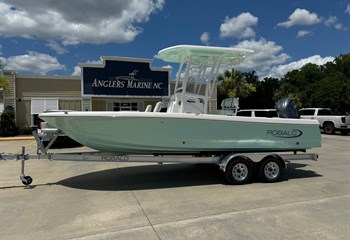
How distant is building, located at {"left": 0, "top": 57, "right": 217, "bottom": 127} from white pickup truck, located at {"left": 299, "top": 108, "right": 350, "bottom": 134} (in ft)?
25.6

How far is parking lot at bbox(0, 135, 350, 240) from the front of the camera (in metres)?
4.08

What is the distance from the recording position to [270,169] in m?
6.97

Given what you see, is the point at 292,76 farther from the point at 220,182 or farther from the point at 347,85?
the point at 220,182

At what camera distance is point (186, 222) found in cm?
438

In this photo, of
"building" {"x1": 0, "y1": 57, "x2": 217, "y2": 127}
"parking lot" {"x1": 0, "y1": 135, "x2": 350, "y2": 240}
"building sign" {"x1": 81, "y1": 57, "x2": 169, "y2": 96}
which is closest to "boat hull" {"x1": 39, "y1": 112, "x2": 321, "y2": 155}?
"parking lot" {"x1": 0, "y1": 135, "x2": 350, "y2": 240}

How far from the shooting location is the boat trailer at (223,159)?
20.5 ft

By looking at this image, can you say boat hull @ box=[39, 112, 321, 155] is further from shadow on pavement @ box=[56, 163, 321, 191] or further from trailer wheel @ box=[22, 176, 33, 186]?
trailer wheel @ box=[22, 176, 33, 186]

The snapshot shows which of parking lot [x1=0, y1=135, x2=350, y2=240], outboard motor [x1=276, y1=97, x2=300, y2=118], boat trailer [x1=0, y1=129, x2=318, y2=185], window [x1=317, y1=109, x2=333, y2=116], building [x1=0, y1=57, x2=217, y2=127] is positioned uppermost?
building [x1=0, y1=57, x2=217, y2=127]

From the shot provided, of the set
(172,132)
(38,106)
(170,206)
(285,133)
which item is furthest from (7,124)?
(285,133)

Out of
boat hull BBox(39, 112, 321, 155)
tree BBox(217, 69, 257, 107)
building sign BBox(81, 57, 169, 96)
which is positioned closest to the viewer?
boat hull BBox(39, 112, 321, 155)

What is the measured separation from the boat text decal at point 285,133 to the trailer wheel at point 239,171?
3.26 feet

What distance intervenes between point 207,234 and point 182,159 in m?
2.66

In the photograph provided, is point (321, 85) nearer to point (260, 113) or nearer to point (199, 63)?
point (260, 113)

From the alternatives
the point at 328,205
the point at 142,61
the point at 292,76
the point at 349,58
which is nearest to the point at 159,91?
the point at 142,61
